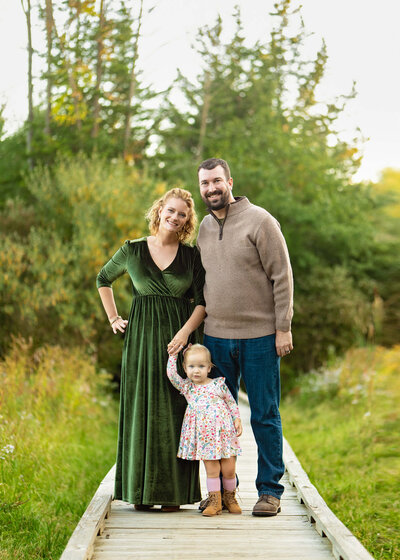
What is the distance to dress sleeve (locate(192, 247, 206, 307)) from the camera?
13.9 feet

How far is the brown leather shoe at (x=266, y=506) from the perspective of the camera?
4051mm

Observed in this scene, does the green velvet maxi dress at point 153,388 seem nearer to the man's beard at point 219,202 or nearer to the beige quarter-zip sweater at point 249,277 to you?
the beige quarter-zip sweater at point 249,277

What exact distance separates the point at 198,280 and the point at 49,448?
2684 mm

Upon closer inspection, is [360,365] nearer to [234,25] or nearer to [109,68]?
[109,68]

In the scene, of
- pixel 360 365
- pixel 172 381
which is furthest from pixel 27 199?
pixel 172 381

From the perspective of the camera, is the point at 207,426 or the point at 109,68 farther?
the point at 109,68

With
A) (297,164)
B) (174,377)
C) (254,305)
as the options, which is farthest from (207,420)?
(297,164)

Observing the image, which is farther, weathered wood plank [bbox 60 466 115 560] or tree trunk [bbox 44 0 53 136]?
tree trunk [bbox 44 0 53 136]

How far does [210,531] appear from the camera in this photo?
3.75 m

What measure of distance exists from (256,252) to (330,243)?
13932mm


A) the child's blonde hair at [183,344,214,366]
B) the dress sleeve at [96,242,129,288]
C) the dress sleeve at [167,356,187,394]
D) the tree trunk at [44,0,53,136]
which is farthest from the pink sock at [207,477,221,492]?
the tree trunk at [44,0,53,136]

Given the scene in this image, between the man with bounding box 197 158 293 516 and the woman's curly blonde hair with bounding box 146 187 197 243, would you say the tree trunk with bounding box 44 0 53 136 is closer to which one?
the woman's curly blonde hair with bounding box 146 187 197 243

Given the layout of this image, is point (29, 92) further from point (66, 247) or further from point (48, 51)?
point (66, 247)

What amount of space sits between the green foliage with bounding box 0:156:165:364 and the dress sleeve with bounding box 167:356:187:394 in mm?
6922
